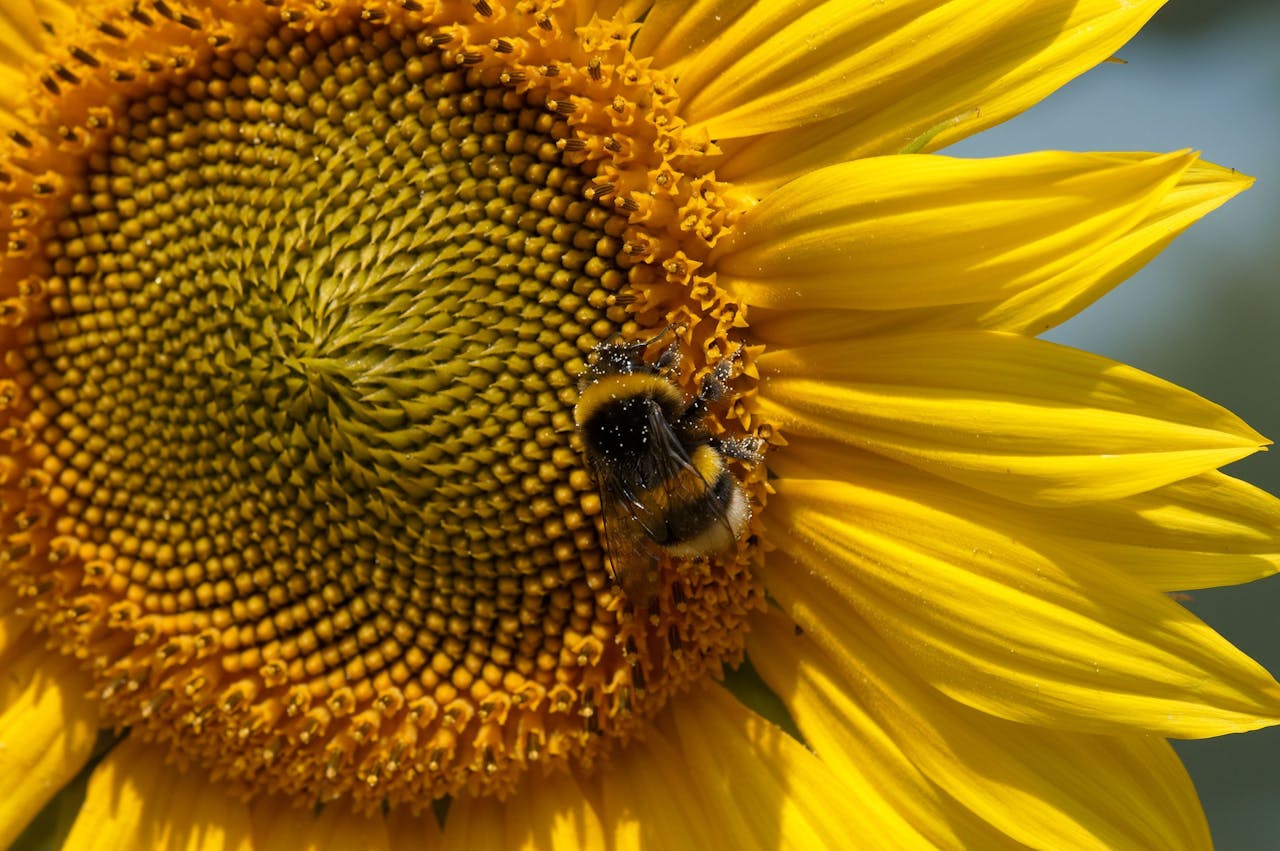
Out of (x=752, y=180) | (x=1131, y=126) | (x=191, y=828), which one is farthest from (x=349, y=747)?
(x=1131, y=126)

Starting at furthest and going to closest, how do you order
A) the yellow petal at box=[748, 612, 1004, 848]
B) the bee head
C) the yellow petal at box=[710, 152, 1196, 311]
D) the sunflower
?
1. the yellow petal at box=[748, 612, 1004, 848]
2. the bee head
3. the sunflower
4. the yellow petal at box=[710, 152, 1196, 311]

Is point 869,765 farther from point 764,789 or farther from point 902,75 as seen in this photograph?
point 902,75

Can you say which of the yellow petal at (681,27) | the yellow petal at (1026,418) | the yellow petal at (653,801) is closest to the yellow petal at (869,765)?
the yellow petal at (653,801)

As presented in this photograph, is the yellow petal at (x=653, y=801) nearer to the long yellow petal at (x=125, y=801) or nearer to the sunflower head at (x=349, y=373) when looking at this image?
the sunflower head at (x=349, y=373)

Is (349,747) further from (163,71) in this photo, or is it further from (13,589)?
(163,71)

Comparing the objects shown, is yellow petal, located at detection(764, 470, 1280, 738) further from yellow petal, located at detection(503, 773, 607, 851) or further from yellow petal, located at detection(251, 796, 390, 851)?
yellow petal, located at detection(251, 796, 390, 851)

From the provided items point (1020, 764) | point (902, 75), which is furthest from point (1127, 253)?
point (1020, 764)

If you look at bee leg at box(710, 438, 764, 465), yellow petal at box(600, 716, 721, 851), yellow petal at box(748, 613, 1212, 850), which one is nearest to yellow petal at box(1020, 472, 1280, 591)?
yellow petal at box(748, 613, 1212, 850)
